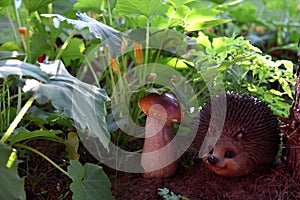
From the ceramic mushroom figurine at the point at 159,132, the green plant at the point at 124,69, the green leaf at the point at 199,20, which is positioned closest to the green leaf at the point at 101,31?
the green plant at the point at 124,69

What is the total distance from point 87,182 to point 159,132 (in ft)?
0.57

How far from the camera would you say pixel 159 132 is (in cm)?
87

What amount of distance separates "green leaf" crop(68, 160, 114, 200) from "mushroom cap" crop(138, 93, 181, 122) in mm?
137

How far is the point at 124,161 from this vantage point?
3.05 ft

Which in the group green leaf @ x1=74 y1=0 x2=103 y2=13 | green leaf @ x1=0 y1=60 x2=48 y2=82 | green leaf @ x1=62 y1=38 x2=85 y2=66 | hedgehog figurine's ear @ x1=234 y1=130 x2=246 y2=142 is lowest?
hedgehog figurine's ear @ x1=234 y1=130 x2=246 y2=142

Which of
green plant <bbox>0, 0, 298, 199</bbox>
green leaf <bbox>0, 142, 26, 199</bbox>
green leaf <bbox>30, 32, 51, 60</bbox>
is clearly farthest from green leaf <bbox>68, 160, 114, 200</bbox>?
green leaf <bbox>30, 32, 51, 60</bbox>

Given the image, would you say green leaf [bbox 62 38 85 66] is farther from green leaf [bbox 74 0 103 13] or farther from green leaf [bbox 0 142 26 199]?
green leaf [bbox 0 142 26 199]

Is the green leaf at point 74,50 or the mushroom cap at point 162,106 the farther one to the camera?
the green leaf at point 74,50

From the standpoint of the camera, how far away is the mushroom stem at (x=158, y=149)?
0.87 meters

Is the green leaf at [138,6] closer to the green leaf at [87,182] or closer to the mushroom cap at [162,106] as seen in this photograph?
the mushroom cap at [162,106]

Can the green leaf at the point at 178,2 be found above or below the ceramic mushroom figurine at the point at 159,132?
above

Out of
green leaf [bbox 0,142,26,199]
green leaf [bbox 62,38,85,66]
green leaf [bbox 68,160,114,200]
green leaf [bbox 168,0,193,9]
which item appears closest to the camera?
green leaf [bbox 0,142,26,199]

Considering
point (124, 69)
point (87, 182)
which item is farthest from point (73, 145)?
point (124, 69)

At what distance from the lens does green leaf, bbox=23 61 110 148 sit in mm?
624
